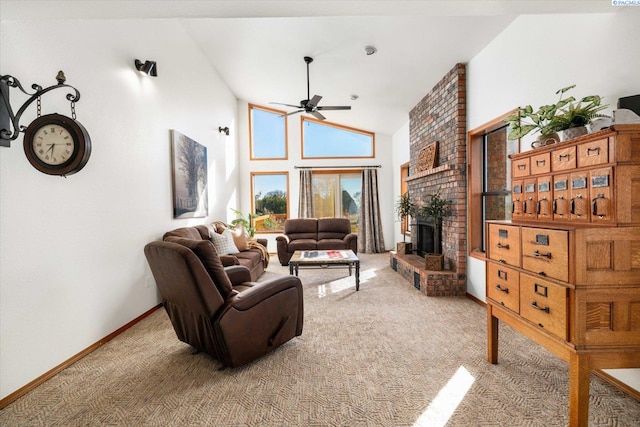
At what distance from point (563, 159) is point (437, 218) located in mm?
2516

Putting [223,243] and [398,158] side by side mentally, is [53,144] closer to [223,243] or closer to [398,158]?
[223,243]

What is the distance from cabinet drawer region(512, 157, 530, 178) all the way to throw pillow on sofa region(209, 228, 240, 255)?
378cm

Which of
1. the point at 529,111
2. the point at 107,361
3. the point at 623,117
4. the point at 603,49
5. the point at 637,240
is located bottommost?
the point at 107,361

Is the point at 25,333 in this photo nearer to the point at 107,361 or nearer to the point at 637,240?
the point at 107,361

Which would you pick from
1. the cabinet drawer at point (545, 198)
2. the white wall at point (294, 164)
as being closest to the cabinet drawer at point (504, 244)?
the cabinet drawer at point (545, 198)

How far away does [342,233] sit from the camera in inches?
254

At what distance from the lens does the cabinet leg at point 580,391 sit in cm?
140

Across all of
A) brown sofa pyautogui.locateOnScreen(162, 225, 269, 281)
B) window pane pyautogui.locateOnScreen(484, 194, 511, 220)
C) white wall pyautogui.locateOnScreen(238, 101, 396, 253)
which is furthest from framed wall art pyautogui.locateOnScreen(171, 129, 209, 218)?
window pane pyautogui.locateOnScreen(484, 194, 511, 220)

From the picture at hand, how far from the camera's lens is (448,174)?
400 cm

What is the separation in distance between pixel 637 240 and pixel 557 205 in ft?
1.19

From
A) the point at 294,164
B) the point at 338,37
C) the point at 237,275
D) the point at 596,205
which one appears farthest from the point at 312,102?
the point at 596,205

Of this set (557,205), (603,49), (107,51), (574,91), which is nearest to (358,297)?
(557,205)

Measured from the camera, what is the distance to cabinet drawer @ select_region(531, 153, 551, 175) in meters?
1.76

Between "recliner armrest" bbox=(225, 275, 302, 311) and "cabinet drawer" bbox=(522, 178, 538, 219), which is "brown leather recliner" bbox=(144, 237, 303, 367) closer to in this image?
"recliner armrest" bbox=(225, 275, 302, 311)
